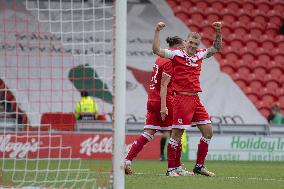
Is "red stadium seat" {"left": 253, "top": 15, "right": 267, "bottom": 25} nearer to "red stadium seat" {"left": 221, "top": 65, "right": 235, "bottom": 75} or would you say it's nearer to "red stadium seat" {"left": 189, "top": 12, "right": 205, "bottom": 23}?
"red stadium seat" {"left": 189, "top": 12, "right": 205, "bottom": 23}

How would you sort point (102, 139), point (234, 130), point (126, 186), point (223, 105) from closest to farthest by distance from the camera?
point (126, 186) → point (102, 139) → point (234, 130) → point (223, 105)

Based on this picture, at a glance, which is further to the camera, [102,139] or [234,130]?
[234,130]

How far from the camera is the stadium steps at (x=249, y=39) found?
76.9 feet

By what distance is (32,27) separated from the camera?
21.0 m

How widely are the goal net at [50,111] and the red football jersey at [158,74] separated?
78cm

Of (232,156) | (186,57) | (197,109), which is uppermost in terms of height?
(186,57)

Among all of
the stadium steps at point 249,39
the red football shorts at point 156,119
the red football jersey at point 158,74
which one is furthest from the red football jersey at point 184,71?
the stadium steps at point 249,39

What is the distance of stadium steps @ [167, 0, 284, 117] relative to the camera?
2345cm

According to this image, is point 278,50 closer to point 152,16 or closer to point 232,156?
point 152,16

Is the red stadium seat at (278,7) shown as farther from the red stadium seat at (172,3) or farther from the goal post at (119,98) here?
the goal post at (119,98)

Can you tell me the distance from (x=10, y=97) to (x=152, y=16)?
6.89 meters

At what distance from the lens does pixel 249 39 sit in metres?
24.6

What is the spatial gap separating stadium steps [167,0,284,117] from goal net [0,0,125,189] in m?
3.21

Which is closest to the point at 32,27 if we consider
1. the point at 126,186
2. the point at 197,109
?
the point at 197,109
